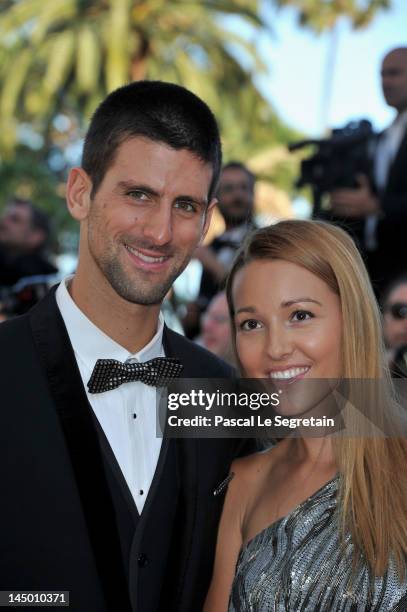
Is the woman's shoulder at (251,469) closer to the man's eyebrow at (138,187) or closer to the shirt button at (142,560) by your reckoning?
the shirt button at (142,560)

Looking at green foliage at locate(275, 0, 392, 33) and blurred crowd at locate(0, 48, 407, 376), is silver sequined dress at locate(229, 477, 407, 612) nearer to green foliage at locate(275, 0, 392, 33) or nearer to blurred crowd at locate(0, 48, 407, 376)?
blurred crowd at locate(0, 48, 407, 376)

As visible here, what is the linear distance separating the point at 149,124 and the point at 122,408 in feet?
3.04

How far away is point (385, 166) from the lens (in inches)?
185

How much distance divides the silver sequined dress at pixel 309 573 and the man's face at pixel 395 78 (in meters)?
2.64

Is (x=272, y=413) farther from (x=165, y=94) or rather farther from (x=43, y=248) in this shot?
(x=43, y=248)

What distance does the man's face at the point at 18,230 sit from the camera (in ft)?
22.1

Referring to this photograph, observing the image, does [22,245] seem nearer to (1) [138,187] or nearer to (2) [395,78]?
(2) [395,78]

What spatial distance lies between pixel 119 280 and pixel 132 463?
58 cm

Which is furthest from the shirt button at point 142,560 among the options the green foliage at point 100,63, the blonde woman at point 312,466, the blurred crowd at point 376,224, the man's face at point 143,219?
the green foliage at point 100,63

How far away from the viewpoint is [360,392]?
2658 mm

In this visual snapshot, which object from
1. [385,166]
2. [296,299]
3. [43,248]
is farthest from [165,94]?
[43,248]

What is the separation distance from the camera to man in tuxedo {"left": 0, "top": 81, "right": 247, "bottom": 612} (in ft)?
7.86

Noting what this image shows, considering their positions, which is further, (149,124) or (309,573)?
(149,124)

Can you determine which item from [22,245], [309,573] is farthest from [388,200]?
[22,245]
